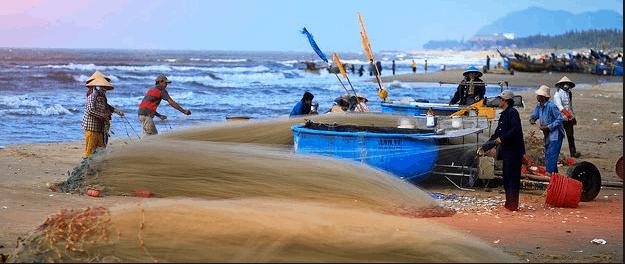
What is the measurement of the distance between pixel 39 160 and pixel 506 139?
7178 mm

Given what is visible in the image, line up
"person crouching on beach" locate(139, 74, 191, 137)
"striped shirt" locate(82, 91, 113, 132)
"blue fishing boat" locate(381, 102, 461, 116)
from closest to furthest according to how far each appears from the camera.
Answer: "striped shirt" locate(82, 91, 113, 132) → "person crouching on beach" locate(139, 74, 191, 137) → "blue fishing boat" locate(381, 102, 461, 116)

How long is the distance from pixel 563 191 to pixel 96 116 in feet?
17.6

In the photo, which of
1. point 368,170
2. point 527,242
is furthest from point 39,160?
point 527,242

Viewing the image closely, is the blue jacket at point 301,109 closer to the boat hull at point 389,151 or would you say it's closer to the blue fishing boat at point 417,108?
the blue fishing boat at point 417,108

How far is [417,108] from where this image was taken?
1507cm

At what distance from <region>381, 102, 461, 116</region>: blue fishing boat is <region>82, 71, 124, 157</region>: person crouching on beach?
5.62m

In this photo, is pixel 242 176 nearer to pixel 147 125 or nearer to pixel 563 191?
pixel 563 191

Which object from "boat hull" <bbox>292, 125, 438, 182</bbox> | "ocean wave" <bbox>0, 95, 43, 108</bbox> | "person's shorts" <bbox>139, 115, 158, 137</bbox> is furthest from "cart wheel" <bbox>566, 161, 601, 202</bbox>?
"ocean wave" <bbox>0, 95, 43, 108</bbox>

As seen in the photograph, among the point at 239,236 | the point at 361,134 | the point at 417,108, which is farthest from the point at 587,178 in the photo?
the point at 239,236

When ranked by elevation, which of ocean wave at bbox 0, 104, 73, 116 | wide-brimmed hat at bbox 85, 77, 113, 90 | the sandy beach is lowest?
ocean wave at bbox 0, 104, 73, 116

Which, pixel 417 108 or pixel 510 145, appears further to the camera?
pixel 417 108

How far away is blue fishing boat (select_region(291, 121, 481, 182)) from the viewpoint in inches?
420

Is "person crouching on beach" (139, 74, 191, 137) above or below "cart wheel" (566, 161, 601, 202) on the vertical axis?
above

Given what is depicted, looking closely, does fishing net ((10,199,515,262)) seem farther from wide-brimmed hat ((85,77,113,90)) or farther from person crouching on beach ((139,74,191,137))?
person crouching on beach ((139,74,191,137))
